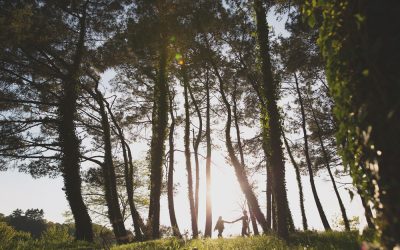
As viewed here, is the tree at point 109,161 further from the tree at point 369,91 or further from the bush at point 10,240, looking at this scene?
the tree at point 369,91

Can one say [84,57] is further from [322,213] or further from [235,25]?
[322,213]

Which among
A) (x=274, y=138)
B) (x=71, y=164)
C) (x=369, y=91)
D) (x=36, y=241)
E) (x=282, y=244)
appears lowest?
(x=282, y=244)

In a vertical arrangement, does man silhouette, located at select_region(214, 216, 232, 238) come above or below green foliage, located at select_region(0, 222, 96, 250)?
above

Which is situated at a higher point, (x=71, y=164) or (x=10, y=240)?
(x=71, y=164)

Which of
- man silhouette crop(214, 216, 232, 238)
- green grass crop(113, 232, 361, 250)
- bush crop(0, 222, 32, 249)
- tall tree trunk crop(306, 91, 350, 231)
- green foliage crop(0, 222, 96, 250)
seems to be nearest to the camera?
green grass crop(113, 232, 361, 250)

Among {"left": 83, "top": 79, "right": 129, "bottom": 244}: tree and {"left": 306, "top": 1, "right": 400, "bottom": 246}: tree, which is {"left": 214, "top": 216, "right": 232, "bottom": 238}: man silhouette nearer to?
{"left": 83, "top": 79, "right": 129, "bottom": 244}: tree

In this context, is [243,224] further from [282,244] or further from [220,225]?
[282,244]

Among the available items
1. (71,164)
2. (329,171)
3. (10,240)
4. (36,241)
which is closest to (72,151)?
(71,164)

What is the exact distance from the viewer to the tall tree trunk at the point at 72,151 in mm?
17562

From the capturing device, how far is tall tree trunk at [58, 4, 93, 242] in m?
17.6

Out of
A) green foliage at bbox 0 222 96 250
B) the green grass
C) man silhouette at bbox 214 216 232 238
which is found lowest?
the green grass

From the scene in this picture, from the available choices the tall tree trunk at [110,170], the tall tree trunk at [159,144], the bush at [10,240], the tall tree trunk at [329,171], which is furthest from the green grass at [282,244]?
the tall tree trunk at [329,171]

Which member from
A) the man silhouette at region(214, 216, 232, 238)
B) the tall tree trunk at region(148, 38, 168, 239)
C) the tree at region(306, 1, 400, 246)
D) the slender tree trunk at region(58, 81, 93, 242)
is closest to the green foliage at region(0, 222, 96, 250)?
the slender tree trunk at region(58, 81, 93, 242)

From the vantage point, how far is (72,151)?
17.9m
